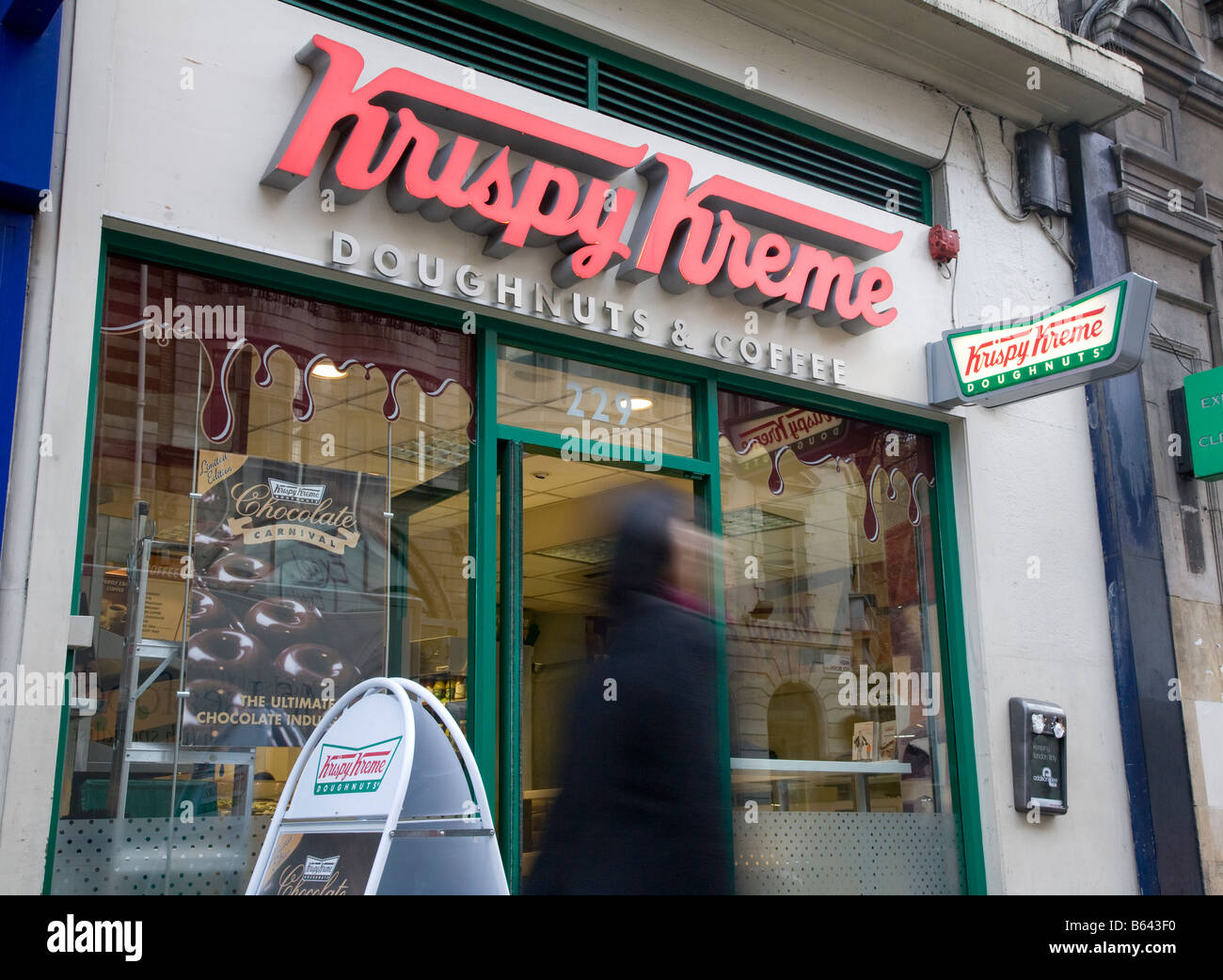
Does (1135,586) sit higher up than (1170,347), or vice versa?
(1170,347)

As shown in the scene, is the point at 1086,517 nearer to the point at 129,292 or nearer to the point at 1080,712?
the point at 1080,712

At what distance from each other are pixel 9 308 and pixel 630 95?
341 cm

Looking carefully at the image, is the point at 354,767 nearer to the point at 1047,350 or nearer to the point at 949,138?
the point at 1047,350

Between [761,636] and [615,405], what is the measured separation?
4.80 ft

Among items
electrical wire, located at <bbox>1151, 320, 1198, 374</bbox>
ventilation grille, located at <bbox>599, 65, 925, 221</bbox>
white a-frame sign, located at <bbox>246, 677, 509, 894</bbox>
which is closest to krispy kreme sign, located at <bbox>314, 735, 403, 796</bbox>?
white a-frame sign, located at <bbox>246, 677, 509, 894</bbox>

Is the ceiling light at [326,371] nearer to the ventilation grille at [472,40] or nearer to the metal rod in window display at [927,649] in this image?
the ventilation grille at [472,40]

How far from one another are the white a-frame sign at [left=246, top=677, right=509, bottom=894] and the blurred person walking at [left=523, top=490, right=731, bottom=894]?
296 mm

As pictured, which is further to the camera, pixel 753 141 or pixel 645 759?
pixel 753 141

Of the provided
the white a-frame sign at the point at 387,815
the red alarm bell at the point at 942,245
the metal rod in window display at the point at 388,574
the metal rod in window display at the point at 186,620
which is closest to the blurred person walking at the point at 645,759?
the white a-frame sign at the point at 387,815

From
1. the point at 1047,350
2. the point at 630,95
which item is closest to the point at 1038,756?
the point at 1047,350

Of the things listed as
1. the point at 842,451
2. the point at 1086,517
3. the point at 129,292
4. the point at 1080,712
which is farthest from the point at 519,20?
the point at 1080,712

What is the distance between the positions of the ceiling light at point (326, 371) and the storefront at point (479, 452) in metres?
0.03

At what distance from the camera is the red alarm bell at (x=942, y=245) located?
7215 mm

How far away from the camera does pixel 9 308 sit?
162 inches
